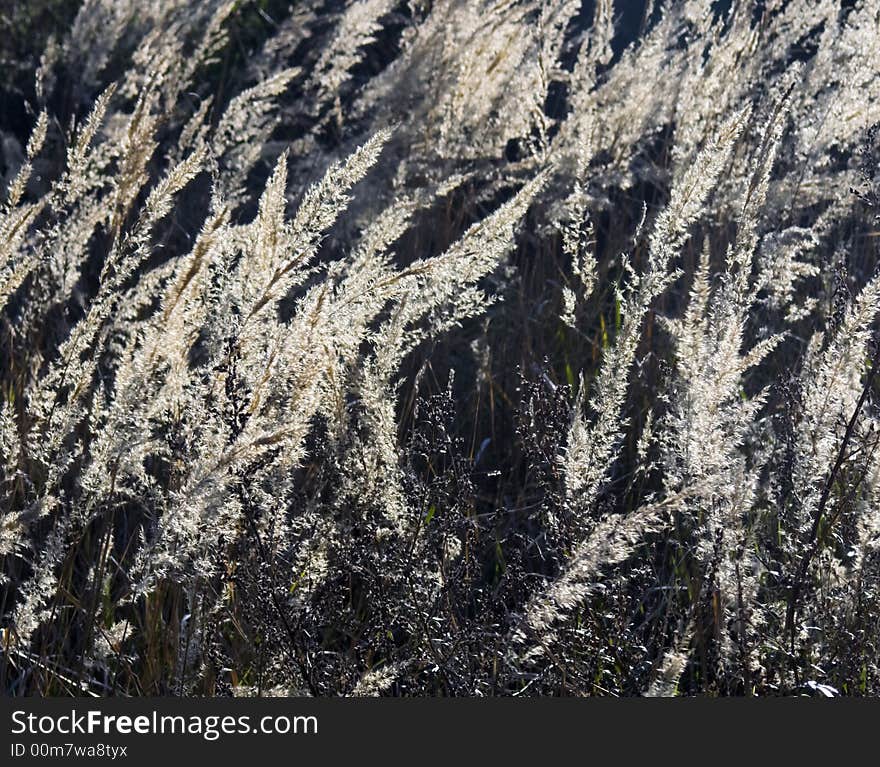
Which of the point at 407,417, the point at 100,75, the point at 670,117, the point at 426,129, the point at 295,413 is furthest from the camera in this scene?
the point at 100,75

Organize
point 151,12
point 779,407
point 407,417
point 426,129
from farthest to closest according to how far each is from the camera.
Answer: point 151,12
point 426,129
point 407,417
point 779,407

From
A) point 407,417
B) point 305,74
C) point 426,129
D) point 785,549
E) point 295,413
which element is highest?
point 305,74

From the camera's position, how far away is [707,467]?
1.62 meters

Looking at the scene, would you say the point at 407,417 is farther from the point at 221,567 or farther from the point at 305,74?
the point at 305,74

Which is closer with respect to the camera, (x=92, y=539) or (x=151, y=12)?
(x=92, y=539)

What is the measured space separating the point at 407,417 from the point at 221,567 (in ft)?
3.15

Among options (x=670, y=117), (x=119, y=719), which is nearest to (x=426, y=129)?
(x=670, y=117)

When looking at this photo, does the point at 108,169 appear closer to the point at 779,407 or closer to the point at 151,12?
the point at 151,12

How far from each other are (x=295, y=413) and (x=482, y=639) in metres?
0.45

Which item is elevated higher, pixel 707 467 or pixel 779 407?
pixel 779 407

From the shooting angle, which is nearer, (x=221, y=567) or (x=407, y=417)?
(x=221, y=567)

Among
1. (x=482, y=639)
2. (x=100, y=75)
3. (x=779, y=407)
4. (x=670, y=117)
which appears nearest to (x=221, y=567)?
(x=482, y=639)

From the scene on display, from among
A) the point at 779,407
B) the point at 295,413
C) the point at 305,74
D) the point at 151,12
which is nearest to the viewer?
the point at 295,413

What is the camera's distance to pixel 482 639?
1.71 meters
